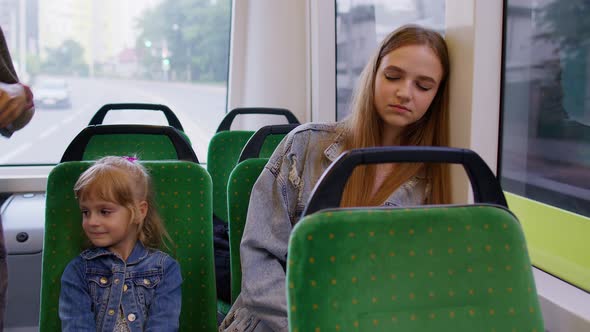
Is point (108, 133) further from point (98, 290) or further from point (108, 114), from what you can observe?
point (108, 114)

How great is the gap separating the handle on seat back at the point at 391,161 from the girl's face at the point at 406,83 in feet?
1.46

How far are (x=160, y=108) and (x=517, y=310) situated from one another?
7.39 feet

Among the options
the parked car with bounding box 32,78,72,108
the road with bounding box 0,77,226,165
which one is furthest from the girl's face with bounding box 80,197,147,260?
the parked car with bounding box 32,78,72,108

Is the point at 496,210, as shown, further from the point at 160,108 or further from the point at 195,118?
the point at 195,118

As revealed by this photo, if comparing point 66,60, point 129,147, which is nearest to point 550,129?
point 129,147

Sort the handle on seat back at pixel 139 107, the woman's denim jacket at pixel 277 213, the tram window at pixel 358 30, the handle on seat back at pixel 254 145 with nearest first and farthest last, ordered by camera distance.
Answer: the woman's denim jacket at pixel 277 213, the handle on seat back at pixel 254 145, the handle on seat back at pixel 139 107, the tram window at pixel 358 30

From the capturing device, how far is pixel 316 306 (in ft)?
3.02

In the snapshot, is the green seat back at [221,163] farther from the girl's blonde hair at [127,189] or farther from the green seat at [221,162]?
the girl's blonde hair at [127,189]

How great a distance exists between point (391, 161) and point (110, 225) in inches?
34.8

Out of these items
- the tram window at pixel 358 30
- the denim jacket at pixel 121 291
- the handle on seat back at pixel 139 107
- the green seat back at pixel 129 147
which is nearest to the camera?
the denim jacket at pixel 121 291

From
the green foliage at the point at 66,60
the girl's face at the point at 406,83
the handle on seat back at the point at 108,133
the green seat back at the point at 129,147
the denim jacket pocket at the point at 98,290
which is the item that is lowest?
the denim jacket pocket at the point at 98,290

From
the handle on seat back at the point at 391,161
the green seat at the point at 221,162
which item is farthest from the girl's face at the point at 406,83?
the green seat at the point at 221,162

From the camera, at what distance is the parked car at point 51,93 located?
411cm

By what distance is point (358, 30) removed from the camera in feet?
11.6
